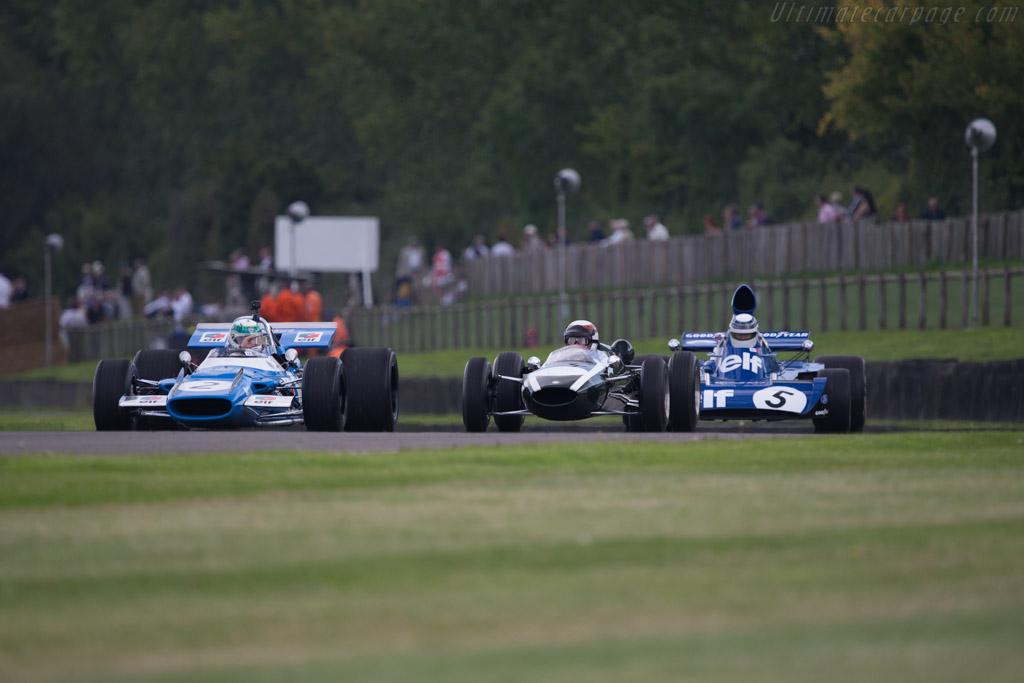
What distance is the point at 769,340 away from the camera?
22594 mm

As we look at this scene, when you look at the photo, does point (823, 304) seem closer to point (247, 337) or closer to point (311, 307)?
point (311, 307)

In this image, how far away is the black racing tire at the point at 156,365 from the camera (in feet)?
70.1

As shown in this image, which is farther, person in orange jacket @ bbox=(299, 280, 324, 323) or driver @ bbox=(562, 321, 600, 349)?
person in orange jacket @ bbox=(299, 280, 324, 323)

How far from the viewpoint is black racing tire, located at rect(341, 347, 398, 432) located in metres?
20.0

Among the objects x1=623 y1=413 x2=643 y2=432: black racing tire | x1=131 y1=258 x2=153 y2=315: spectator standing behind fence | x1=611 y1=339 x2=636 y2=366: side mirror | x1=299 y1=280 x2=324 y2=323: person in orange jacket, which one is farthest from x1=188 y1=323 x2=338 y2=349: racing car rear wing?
x1=131 y1=258 x2=153 y2=315: spectator standing behind fence

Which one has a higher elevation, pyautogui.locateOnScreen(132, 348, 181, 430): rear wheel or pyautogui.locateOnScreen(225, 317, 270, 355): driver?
pyautogui.locateOnScreen(225, 317, 270, 355): driver

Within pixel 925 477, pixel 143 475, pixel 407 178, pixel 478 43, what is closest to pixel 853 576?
pixel 925 477

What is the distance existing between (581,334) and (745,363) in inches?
83.1

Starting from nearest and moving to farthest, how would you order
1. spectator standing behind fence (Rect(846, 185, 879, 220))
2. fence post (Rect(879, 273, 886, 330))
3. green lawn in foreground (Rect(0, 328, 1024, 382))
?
green lawn in foreground (Rect(0, 328, 1024, 382)) < fence post (Rect(879, 273, 886, 330)) < spectator standing behind fence (Rect(846, 185, 879, 220))

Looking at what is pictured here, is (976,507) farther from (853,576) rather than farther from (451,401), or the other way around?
(451,401)

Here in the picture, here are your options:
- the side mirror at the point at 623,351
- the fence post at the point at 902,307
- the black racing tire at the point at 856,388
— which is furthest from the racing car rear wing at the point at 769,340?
the fence post at the point at 902,307

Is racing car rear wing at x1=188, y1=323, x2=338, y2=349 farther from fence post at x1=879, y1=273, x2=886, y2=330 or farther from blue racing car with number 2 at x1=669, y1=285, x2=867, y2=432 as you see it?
fence post at x1=879, y1=273, x2=886, y2=330

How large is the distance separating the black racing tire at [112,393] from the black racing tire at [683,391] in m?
5.74

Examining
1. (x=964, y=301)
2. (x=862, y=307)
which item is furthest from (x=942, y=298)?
(x=862, y=307)
